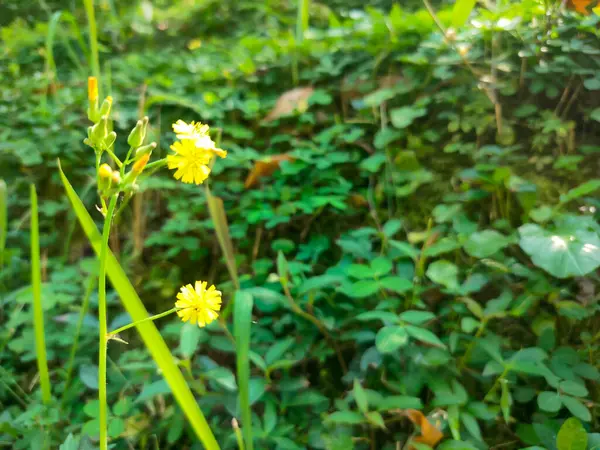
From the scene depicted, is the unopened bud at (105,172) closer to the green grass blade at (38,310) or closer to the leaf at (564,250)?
the green grass blade at (38,310)

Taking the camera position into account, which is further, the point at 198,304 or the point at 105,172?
the point at 198,304

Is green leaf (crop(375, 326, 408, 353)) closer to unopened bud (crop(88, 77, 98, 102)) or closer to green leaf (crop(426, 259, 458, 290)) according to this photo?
green leaf (crop(426, 259, 458, 290))

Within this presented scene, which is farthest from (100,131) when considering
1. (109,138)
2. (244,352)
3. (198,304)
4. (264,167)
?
(264,167)

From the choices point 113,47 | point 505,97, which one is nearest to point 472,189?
point 505,97

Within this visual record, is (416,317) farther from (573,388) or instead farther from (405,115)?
(405,115)

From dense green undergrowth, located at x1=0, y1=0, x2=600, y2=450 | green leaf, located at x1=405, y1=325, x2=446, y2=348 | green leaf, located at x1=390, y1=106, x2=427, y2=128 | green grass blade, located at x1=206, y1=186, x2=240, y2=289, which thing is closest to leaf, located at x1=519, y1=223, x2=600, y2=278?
dense green undergrowth, located at x1=0, y1=0, x2=600, y2=450

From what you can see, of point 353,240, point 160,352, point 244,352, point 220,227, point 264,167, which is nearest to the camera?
point 160,352

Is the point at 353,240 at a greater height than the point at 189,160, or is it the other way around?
the point at 189,160

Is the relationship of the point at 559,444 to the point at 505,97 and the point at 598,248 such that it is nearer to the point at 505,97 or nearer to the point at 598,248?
the point at 598,248
